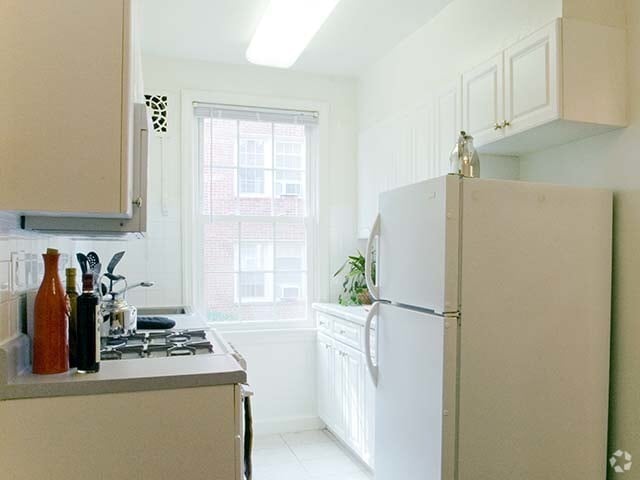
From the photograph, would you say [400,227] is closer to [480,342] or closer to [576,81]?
[480,342]

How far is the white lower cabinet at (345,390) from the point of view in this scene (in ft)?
10.4

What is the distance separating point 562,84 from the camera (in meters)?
2.11

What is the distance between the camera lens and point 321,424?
159 inches

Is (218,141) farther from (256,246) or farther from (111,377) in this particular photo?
(111,377)

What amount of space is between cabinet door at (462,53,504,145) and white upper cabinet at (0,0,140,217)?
1.67 metres

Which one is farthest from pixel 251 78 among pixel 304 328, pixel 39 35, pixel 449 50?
pixel 39 35

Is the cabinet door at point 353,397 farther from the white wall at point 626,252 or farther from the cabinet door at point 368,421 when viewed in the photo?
the white wall at point 626,252

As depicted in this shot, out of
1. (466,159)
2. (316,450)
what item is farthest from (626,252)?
(316,450)

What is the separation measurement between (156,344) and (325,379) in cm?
196

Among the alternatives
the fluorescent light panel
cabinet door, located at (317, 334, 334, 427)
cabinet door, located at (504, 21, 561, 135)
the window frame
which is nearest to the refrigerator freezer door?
cabinet door, located at (504, 21, 561, 135)

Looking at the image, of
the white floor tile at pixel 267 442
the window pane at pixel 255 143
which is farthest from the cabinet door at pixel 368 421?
the window pane at pixel 255 143

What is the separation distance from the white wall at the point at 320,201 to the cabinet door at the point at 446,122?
4.38 feet

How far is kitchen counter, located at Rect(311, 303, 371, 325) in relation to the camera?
3240mm

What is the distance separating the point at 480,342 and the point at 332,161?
8.08 feet
